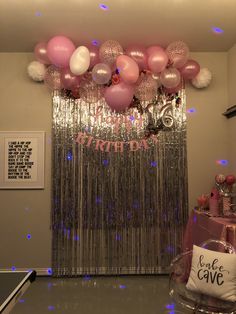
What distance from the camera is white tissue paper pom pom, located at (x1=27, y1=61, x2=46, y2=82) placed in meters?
3.38

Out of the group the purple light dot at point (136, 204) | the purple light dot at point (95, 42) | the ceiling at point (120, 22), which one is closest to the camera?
the ceiling at point (120, 22)

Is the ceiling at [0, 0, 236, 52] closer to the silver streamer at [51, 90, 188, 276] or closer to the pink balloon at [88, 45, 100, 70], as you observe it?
the pink balloon at [88, 45, 100, 70]

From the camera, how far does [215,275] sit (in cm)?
202

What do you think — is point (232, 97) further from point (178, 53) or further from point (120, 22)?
point (120, 22)

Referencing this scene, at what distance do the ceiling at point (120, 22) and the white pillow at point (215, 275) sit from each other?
2102 millimetres

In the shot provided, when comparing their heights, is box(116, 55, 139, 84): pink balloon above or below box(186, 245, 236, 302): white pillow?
above

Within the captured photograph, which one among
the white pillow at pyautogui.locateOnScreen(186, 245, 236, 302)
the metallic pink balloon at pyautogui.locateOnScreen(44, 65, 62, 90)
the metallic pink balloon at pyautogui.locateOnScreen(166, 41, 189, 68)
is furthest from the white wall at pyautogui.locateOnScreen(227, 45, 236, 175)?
the metallic pink balloon at pyautogui.locateOnScreen(44, 65, 62, 90)

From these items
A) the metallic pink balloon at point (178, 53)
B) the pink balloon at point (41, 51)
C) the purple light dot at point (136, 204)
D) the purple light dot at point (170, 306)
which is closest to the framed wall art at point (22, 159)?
the pink balloon at point (41, 51)

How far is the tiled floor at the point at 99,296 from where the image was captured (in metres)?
2.70

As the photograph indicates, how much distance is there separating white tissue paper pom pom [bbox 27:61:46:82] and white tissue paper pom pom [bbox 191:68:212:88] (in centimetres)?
172

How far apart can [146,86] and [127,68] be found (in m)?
0.32

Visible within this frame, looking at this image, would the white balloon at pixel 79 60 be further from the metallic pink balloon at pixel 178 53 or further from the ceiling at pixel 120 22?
the metallic pink balloon at pixel 178 53

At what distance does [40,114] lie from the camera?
3.61 meters

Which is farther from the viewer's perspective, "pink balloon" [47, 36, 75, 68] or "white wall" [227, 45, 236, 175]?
"white wall" [227, 45, 236, 175]
